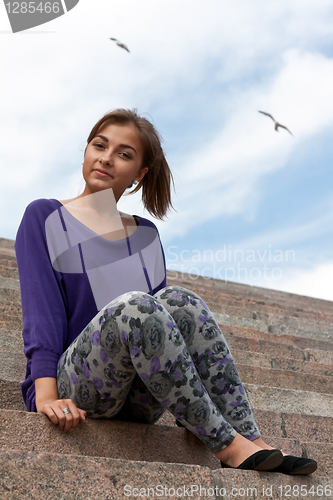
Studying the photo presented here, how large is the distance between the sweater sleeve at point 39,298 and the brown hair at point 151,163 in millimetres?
533

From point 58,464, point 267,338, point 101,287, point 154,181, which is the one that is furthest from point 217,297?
point 58,464

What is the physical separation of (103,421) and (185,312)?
0.44 metres

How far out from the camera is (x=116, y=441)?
5.38 feet

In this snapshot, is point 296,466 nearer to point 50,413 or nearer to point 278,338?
point 50,413

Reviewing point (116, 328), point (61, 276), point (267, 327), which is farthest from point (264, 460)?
point (267, 327)

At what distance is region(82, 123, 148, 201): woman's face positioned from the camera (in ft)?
6.84

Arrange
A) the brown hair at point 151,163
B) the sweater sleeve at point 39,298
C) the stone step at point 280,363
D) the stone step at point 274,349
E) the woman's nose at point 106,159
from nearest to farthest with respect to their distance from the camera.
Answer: the sweater sleeve at point 39,298 → the woman's nose at point 106,159 → the brown hair at point 151,163 → the stone step at point 280,363 → the stone step at point 274,349

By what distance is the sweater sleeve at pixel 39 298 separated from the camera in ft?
5.41

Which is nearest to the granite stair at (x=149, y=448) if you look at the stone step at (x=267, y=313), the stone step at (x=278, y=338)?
the stone step at (x=278, y=338)

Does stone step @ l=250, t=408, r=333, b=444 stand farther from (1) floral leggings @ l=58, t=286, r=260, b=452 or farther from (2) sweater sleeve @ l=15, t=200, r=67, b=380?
(2) sweater sleeve @ l=15, t=200, r=67, b=380

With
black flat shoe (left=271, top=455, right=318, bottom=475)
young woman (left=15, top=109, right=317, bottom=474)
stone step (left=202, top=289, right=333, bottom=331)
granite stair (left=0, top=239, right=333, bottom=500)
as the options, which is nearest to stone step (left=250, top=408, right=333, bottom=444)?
granite stair (left=0, top=239, right=333, bottom=500)

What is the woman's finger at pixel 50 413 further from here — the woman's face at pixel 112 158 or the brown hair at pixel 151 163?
the brown hair at pixel 151 163

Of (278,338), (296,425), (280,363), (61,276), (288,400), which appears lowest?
(278,338)

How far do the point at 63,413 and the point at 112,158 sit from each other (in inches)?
40.8
